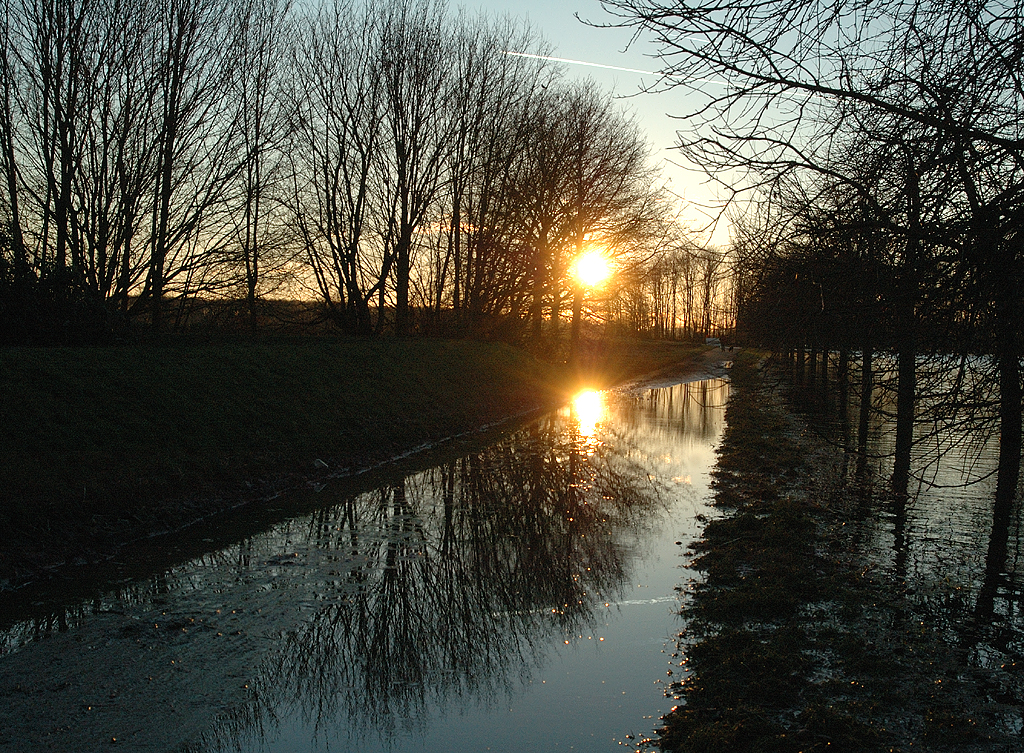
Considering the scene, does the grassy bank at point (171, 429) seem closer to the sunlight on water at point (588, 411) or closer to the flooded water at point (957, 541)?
the sunlight on water at point (588, 411)

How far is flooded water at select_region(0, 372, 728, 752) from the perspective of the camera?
14.5 feet

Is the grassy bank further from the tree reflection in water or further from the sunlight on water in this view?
the sunlight on water

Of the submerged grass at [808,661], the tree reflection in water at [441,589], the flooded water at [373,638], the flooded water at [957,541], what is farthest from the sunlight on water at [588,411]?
the submerged grass at [808,661]

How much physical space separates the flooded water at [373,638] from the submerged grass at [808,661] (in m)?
0.28

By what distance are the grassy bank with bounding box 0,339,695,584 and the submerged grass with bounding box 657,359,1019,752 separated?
18.5 ft

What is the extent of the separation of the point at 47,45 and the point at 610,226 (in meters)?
22.1

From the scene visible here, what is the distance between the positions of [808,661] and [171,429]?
8.66m

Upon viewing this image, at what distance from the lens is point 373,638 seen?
18.6 ft

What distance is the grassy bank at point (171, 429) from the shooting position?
7.87 m

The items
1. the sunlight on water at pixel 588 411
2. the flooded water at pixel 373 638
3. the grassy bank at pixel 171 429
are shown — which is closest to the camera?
the flooded water at pixel 373 638

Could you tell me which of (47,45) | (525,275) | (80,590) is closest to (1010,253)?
(80,590)

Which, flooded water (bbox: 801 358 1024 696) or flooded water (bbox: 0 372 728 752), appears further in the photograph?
flooded water (bbox: 801 358 1024 696)

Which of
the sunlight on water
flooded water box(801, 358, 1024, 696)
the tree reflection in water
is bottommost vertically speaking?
the sunlight on water

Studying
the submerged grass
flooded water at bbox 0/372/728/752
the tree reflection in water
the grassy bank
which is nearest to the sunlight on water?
the grassy bank
